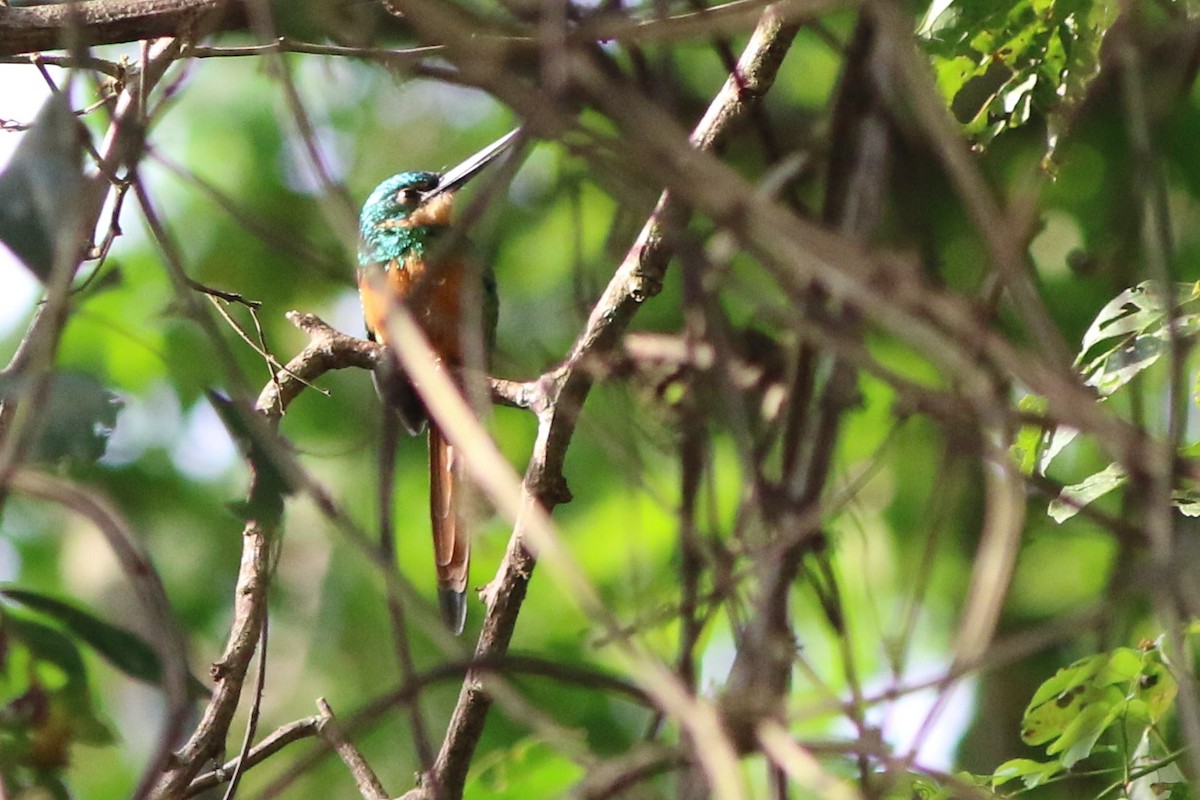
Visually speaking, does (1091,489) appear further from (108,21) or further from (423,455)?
(423,455)

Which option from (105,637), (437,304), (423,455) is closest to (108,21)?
(105,637)

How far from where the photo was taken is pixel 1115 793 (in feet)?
5.63

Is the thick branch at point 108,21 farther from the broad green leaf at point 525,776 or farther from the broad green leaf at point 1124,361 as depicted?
the broad green leaf at point 525,776

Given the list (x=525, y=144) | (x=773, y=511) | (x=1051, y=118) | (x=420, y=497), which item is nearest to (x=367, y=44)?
(x=525, y=144)

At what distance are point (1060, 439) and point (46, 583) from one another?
5.03 meters

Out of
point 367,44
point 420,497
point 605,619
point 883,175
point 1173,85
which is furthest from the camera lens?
point 420,497

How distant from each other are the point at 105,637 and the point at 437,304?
9.07 ft

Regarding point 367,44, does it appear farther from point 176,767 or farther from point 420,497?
point 420,497

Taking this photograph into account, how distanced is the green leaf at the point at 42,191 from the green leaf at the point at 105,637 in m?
0.29

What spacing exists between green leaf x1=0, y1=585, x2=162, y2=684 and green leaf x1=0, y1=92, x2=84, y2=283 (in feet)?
0.95

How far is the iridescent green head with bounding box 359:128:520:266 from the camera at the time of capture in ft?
14.5

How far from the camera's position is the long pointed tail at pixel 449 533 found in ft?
9.16

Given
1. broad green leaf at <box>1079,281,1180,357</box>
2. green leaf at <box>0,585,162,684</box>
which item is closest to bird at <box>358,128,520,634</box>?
green leaf at <box>0,585,162,684</box>

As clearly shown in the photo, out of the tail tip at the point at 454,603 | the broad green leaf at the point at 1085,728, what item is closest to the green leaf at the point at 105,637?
the broad green leaf at the point at 1085,728
